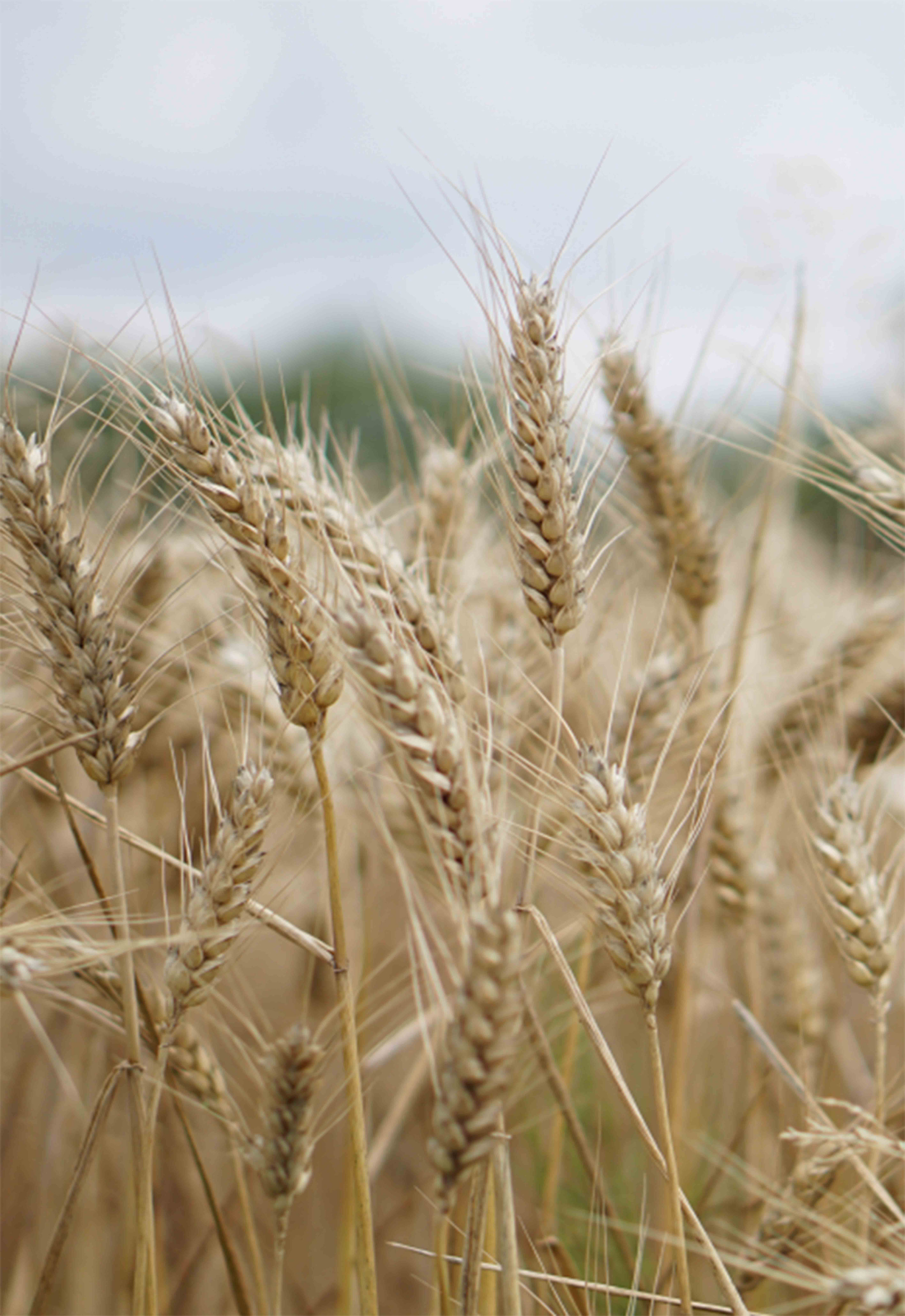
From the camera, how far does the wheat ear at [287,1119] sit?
35.2 inches

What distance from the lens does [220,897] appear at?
0.80 m

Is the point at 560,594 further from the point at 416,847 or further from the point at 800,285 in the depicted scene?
the point at 800,285

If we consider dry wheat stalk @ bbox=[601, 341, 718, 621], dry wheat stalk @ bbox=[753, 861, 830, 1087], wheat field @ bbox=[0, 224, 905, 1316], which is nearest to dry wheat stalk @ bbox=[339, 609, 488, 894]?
wheat field @ bbox=[0, 224, 905, 1316]

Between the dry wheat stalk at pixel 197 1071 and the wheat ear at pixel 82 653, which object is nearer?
the wheat ear at pixel 82 653

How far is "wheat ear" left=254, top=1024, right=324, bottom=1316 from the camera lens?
0.89m

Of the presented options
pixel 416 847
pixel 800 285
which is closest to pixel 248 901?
pixel 416 847

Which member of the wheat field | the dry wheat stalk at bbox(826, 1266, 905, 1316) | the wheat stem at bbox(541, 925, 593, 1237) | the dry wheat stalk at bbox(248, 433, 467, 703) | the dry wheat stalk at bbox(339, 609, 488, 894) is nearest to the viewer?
the dry wheat stalk at bbox(826, 1266, 905, 1316)

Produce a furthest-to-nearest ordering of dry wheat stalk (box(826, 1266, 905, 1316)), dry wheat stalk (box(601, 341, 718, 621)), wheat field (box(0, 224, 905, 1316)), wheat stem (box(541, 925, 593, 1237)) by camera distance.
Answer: dry wheat stalk (box(601, 341, 718, 621)) < wheat stem (box(541, 925, 593, 1237)) < wheat field (box(0, 224, 905, 1316)) < dry wheat stalk (box(826, 1266, 905, 1316))

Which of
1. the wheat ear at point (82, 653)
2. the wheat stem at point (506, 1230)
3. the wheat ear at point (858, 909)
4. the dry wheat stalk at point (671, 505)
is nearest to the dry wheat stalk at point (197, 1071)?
the wheat ear at point (82, 653)

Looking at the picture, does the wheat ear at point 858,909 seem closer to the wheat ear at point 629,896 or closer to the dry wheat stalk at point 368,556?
the wheat ear at point 629,896

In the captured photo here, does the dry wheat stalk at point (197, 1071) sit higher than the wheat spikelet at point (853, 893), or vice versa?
the wheat spikelet at point (853, 893)

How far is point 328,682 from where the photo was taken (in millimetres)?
817

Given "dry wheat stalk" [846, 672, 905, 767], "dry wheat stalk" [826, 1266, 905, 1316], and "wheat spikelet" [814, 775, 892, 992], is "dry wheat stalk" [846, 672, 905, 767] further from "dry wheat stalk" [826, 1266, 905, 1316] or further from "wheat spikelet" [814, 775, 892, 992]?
"dry wheat stalk" [826, 1266, 905, 1316]

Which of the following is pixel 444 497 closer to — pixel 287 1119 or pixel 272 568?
pixel 272 568
